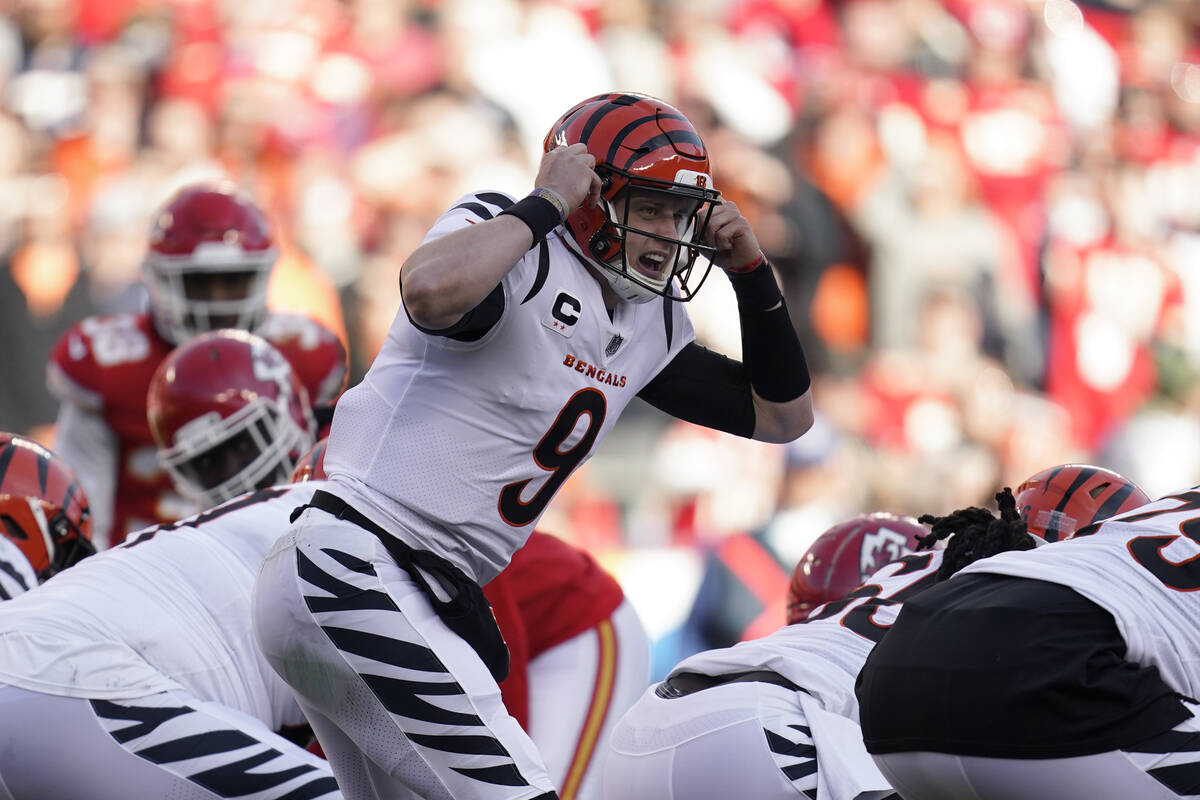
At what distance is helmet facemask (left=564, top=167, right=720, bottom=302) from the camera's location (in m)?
2.95

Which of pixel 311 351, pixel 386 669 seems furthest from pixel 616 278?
pixel 311 351

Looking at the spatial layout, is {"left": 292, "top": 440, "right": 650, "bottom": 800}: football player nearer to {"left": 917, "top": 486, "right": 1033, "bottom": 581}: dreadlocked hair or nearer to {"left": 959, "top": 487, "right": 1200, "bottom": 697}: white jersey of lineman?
{"left": 917, "top": 486, "right": 1033, "bottom": 581}: dreadlocked hair

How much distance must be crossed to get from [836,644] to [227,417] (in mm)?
1868

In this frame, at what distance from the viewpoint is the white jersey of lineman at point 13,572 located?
366cm

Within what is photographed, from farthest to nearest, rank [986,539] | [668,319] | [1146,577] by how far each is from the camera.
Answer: [668,319]
[986,539]
[1146,577]

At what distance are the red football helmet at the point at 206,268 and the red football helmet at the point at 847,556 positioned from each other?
2471 millimetres

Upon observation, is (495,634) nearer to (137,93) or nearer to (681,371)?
(681,371)

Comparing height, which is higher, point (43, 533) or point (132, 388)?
point (132, 388)

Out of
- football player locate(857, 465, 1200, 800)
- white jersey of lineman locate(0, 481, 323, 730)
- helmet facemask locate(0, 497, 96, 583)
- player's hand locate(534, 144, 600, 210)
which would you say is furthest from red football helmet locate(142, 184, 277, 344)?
football player locate(857, 465, 1200, 800)

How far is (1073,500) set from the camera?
3.72 meters

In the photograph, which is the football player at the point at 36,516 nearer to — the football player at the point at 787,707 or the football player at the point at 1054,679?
the football player at the point at 787,707

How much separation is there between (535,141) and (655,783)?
6490mm

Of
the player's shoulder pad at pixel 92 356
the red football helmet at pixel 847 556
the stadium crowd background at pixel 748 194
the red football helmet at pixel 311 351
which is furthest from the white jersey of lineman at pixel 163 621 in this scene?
the stadium crowd background at pixel 748 194

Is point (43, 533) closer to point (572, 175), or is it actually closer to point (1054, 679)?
point (572, 175)
